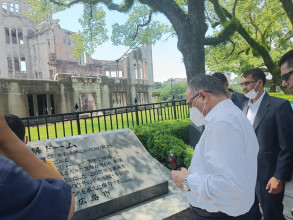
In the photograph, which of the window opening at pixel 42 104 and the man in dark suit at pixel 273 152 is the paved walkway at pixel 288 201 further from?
the window opening at pixel 42 104

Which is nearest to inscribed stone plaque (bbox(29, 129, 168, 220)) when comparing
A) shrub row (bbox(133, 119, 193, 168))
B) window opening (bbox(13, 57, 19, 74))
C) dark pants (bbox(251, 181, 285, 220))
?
shrub row (bbox(133, 119, 193, 168))

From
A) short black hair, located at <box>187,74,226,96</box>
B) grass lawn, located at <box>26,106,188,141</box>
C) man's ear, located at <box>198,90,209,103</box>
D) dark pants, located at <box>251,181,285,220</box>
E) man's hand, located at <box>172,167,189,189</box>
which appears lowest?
dark pants, located at <box>251,181,285,220</box>

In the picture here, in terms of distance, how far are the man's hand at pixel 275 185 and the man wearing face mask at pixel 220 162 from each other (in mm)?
940

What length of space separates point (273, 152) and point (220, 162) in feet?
5.59

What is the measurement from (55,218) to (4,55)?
112 ft

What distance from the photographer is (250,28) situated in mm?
18141

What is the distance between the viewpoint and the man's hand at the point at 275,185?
2.43m

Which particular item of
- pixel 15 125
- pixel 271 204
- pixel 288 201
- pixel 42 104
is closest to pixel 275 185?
pixel 271 204

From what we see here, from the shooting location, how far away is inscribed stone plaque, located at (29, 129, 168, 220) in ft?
10.2

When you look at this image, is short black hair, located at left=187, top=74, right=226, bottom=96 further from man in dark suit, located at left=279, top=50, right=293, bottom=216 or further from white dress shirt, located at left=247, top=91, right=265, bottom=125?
white dress shirt, located at left=247, top=91, right=265, bottom=125

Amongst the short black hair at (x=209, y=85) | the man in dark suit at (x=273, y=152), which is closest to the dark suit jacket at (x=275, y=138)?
the man in dark suit at (x=273, y=152)

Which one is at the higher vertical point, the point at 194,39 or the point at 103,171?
the point at 194,39

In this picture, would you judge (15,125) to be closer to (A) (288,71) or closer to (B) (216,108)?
(B) (216,108)

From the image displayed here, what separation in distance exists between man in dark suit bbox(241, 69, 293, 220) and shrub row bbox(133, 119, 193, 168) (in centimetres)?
182
